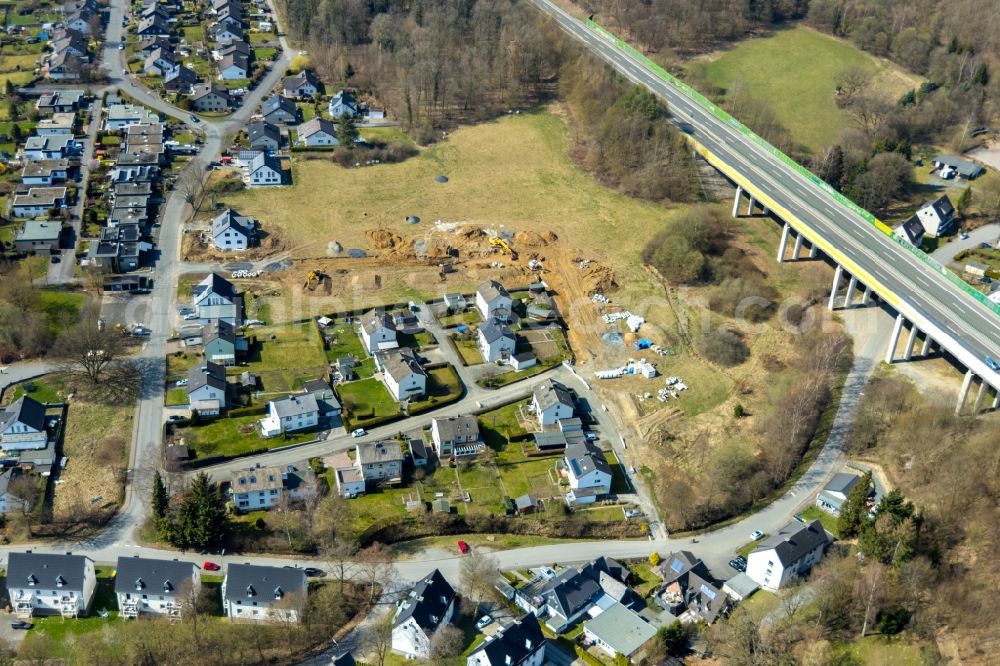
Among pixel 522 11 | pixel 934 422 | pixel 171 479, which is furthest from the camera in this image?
pixel 522 11

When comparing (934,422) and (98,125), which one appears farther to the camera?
(98,125)

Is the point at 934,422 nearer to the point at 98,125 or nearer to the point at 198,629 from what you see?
the point at 198,629

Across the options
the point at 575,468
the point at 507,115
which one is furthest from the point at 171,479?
the point at 507,115

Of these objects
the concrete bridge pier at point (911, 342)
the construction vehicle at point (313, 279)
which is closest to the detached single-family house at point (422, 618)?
the construction vehicle at point (313, 279)

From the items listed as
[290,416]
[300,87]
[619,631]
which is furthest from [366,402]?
[300,87]

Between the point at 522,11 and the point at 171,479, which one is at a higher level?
the point at 522,11

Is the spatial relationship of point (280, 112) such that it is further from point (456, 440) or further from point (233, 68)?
point (456, 440)
